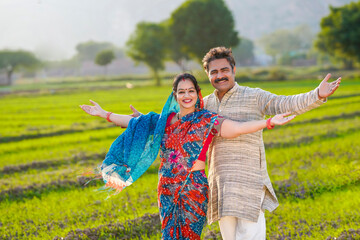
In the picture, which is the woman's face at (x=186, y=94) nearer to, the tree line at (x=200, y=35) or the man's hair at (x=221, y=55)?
the man's hair at (x=221, y=55)

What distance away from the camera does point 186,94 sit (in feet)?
11.1

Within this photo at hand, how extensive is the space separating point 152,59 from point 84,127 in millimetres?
41728

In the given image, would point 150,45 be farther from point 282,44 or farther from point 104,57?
point 282,44

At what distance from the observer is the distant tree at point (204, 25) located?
49812 mm

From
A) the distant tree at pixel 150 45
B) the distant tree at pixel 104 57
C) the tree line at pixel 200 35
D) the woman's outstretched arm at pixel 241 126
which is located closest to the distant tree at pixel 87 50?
the distant tree at pixel 104 57

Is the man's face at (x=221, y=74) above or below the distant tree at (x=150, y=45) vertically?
below

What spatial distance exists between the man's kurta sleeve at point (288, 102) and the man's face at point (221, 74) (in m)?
0.29

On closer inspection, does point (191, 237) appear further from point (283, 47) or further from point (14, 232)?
point (283, 47)

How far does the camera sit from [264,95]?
3.56 meters

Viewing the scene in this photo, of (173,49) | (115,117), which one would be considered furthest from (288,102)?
(173,49)

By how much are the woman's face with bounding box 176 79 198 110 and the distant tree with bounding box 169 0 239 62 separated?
46483mm

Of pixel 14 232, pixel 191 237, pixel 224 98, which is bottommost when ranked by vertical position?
pixel 14 232

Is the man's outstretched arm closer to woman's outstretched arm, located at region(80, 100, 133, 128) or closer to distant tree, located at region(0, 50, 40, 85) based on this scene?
woman's outstretched arm, located at region(80, 100, 133, 128)

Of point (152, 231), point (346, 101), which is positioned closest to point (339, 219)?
point (152, 231)
